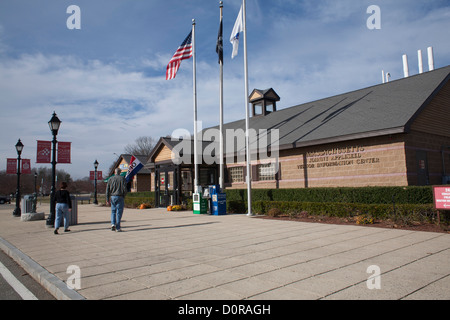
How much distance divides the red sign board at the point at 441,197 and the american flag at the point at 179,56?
13.5 m

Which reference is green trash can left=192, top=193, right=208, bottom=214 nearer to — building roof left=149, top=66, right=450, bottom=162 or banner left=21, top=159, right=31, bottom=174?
building roof left=149, top=66, right=450, bottom=162

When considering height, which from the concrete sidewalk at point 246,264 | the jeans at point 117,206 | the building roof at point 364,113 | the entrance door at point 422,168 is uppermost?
the building roof at point 364,113

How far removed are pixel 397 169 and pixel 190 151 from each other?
12.5m

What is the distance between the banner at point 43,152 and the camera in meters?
17.1

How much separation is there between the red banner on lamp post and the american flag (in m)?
6.54

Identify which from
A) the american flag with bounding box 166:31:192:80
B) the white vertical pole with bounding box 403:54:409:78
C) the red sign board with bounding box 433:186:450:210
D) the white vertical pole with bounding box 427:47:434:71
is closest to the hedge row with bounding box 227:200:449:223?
the red sign board with bounding box 433:186:450:210

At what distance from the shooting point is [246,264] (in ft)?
20.0

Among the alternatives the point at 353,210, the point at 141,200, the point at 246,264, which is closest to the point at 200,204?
the point at 353,210

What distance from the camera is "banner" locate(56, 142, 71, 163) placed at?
55.4ft

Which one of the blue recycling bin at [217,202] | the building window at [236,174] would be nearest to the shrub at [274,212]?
the blue recycling bin at [217,202]

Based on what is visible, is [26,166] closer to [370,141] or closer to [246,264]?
[370,141]

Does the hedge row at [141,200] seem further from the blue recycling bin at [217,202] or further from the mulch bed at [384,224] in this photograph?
the mulch bed at [384,224]

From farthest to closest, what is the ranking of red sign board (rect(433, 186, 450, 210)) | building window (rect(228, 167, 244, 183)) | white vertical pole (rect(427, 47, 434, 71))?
white vertical pole (rect(427, 47, 434, 71)), building window (rect(228, 167, 244, 183)), red sign board (rect(433, 186, 450, 210))

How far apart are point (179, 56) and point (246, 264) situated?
47.8 feet
